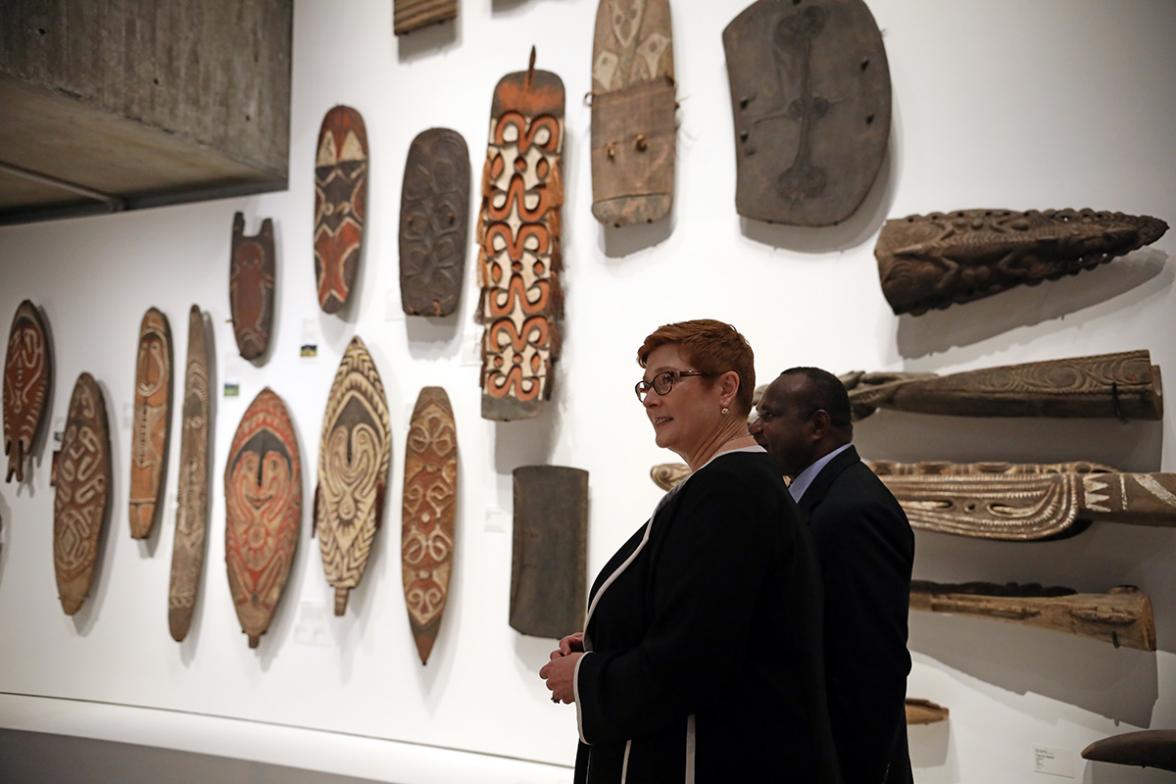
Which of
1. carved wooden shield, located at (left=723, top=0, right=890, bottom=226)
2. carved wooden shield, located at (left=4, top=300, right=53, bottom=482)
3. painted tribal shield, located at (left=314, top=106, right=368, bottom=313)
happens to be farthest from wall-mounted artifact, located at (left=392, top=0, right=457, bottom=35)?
carved wooden shield, located at (left=4, top=300, right=53, bottom=482)

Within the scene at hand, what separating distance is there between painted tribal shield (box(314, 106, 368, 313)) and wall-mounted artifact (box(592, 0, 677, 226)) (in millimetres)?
1026

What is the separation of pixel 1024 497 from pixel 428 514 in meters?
1.95

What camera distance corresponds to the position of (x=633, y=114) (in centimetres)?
313

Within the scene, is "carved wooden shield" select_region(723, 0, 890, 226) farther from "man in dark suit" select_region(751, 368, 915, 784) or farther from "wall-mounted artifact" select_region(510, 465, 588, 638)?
"man in dark suit" select_region(751, 368, 915, 784)

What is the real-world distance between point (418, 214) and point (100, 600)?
2.23 m

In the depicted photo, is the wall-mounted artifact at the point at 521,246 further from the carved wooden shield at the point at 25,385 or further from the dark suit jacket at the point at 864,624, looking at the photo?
the carved wooden shield at the point at 25,385

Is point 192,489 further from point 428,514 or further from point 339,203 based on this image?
point 339,203

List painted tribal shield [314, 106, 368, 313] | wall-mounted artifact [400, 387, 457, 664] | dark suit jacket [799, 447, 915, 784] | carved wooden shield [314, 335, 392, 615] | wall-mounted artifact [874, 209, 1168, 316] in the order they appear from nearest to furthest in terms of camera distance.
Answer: dark suit jacket [799, 447, 915, 784], wall-mounted artifact [874, 209, 1168, 316], wall-mounted artifact [400, 387, 457, 664], carved wooden shield [314, 335, 392, 615], painted tribal shield [314, 106, 368, 313]

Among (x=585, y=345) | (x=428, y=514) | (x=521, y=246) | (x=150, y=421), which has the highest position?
(x=521, y=246)

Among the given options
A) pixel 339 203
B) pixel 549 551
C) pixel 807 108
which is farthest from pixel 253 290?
pixel 807 108

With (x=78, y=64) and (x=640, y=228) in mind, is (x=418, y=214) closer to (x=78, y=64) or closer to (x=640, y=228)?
(x=640, y=228)

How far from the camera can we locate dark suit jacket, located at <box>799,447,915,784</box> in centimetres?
166

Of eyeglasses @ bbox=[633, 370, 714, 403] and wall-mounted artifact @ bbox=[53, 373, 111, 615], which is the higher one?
eyeglasses @ bbox=[633, 370, 714, 403]

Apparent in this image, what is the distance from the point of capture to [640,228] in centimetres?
317
